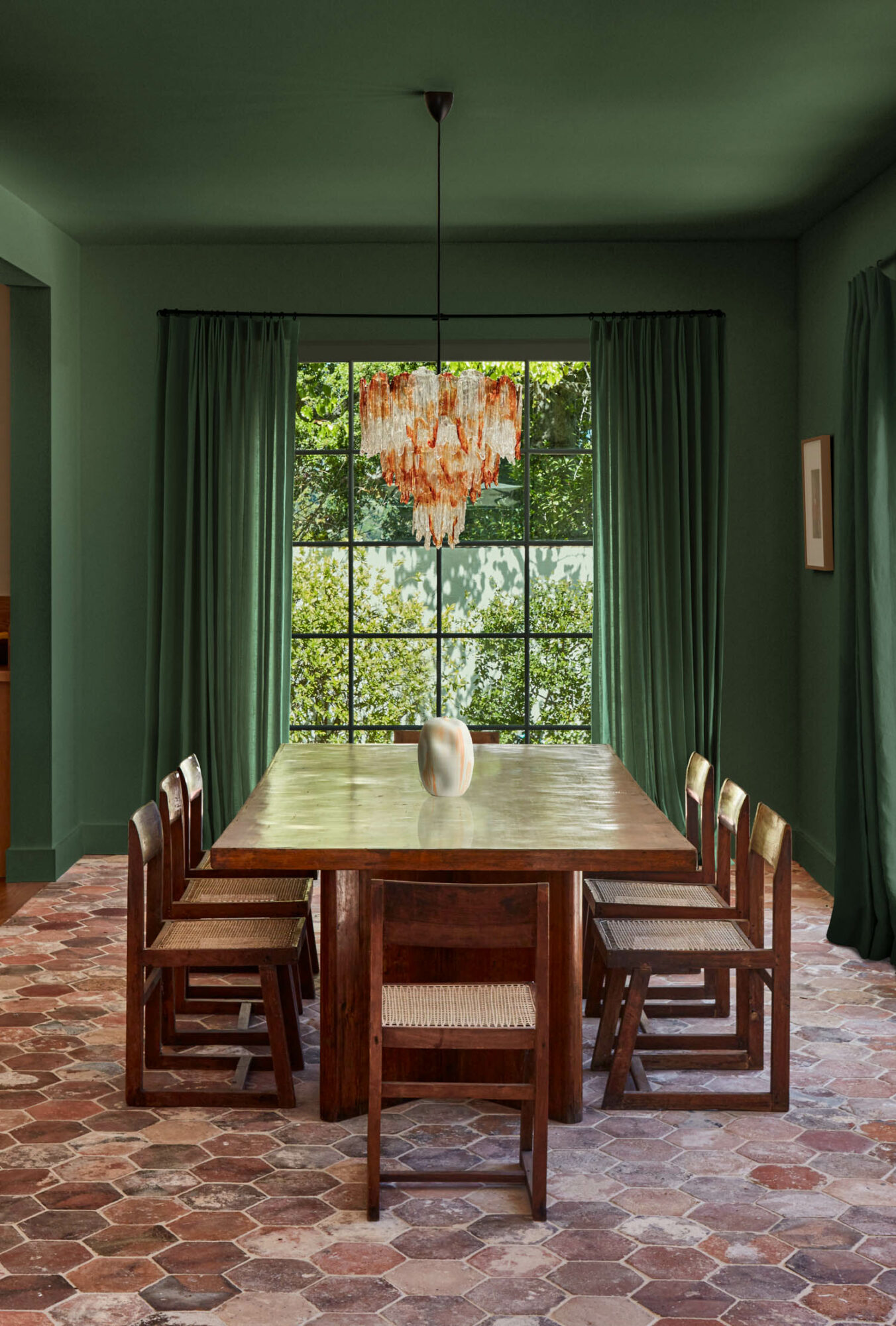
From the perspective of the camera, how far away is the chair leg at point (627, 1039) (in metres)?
3.55

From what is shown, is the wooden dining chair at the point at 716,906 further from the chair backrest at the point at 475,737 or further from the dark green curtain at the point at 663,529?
the dark green curtain at the point at 663,529

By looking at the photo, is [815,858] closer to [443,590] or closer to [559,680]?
[559,680]

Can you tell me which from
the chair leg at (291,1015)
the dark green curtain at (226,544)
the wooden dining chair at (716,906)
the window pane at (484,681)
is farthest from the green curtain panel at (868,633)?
the dark green curtain at (226,544)

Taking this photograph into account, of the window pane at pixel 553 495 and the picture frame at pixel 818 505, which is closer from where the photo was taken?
the picture frame at pixel 818 505

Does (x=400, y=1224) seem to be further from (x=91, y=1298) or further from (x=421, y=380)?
(x=421, y=380)

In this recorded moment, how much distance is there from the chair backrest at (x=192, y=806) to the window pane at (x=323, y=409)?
262 centimetres

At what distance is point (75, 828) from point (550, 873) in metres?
3.63

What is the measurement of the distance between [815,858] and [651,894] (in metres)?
2.33

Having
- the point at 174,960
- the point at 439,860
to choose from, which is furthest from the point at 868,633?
the point at 174,960

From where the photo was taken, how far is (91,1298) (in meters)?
2.62

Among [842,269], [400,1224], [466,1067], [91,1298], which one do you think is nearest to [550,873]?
[466,1067]

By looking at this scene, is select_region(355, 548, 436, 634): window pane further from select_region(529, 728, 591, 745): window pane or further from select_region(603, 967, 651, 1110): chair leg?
select_region(603, 967, 651, 1110): chair leg

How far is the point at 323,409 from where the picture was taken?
6.76m

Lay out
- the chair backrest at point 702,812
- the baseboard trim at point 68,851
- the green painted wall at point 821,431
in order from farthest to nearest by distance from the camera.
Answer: the baseboard trim at point 68,851
the green painted wall at point 821,431
the chair backrest at point 702,812
